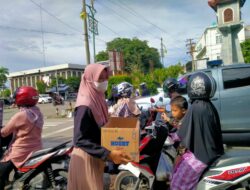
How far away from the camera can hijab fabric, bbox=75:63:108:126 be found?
7.45 ft

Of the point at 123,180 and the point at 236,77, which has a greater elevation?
the point at 236,77

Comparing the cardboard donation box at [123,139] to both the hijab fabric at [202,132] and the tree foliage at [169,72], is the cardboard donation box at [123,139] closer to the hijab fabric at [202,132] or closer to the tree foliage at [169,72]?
the hijab fabric at [202,132]

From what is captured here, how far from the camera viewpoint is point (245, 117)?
19.9ft

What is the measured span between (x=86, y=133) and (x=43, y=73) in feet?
318

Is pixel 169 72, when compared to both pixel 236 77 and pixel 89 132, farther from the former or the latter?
pixel 89 132

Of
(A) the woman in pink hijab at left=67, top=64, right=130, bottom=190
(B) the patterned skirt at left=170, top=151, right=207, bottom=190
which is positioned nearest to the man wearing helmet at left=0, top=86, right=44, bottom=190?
(A) the woman in pink hijab at left=67, top=64, right=130, bottom=190

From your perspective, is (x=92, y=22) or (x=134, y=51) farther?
(x=134, y=51)

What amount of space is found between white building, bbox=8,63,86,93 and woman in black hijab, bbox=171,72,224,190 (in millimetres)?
83907

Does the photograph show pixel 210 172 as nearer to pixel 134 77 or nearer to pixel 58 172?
pixel 58 172

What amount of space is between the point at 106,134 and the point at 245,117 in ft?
15.5

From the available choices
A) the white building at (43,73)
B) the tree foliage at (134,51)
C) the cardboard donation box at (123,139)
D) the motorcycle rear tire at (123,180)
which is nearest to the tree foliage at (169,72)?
the motorcycle rear tire at (123,180)

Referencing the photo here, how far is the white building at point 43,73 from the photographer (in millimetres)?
91188

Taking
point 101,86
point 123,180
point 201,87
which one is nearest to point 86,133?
point 101,86

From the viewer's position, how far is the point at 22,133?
3.59 meters
